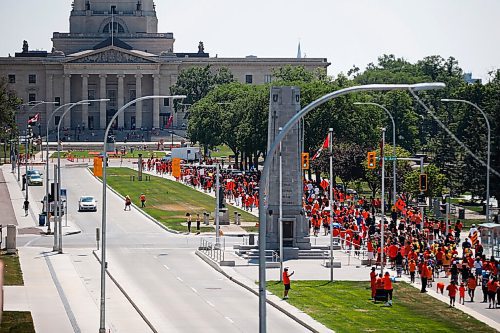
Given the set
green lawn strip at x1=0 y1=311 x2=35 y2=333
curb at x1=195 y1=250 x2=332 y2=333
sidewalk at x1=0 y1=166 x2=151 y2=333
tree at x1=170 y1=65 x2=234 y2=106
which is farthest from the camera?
tree at x1=170 y1=65 x2=234 y2=106

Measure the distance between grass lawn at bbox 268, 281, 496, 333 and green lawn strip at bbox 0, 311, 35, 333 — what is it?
9208 millimetres

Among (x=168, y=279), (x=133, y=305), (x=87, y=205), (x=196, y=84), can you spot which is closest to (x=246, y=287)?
(x=168, y=279)

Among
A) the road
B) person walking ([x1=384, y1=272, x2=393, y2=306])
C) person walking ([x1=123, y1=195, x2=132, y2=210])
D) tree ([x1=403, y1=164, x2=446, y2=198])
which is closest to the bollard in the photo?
the road

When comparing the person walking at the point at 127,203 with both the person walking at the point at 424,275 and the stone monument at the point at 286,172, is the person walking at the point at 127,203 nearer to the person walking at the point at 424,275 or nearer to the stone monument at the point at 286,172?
the stone monument at the point at 286,172

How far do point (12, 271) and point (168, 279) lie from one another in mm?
6572

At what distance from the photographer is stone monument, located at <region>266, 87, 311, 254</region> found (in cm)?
6209

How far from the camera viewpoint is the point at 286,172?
62.2m

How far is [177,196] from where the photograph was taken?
10406 centimetres

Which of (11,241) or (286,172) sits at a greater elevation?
(286,172)

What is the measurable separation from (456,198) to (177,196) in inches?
823

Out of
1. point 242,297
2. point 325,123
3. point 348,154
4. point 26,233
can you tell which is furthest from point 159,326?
point 325,123

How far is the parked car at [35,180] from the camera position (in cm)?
11662

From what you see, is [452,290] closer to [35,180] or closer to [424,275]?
[424,275]

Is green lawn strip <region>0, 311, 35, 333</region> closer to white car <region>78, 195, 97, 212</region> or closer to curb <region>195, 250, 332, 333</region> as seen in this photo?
curb <region>195, 250, 332, 333</region>
